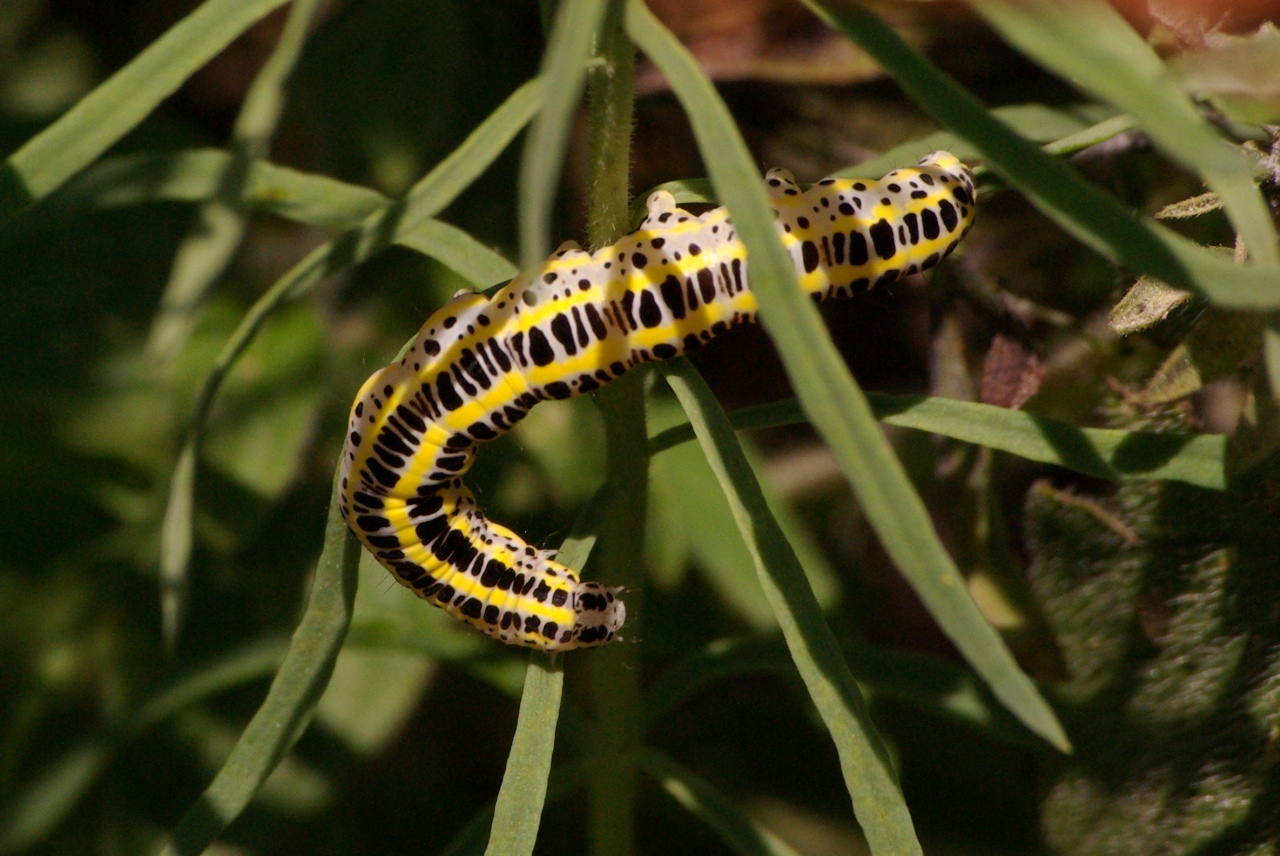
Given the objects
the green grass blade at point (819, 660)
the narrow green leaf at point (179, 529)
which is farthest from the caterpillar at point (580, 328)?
the narrow green leaf at point (179, 529)

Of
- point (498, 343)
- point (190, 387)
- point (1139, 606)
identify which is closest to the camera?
point (498, 343)

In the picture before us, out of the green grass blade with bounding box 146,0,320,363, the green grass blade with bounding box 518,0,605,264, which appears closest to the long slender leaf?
the green grass blade with bounding box 146,0,320,363

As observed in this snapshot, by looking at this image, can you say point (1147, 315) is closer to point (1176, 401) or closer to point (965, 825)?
point (1176, 401)

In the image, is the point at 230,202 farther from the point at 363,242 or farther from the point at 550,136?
the point at 550,136

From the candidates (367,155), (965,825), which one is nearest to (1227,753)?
(965,825)

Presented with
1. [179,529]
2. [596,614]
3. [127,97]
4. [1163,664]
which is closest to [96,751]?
[179,529]

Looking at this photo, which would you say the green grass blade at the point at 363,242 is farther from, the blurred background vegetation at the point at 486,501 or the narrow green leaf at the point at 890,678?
the narrow green leaf at the point at 890,678
